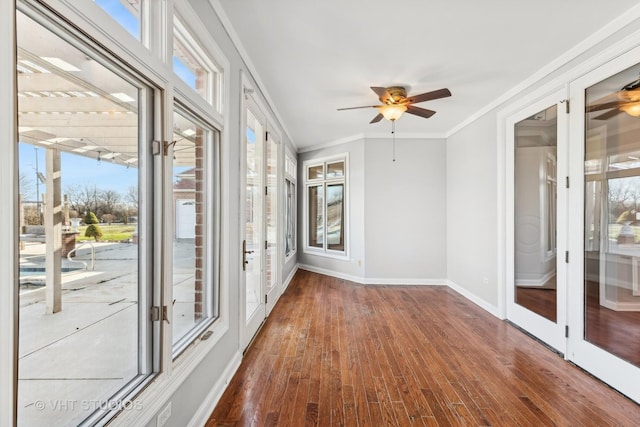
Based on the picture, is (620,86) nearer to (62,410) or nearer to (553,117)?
(553,117)

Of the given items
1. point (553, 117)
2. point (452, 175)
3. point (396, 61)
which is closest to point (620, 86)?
point (553, 117)

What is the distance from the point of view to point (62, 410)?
1092mm

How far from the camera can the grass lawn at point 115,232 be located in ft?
3.83

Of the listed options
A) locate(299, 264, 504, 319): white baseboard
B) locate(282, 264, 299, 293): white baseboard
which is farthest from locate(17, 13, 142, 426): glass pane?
locate(299, 264, 504, 319): white baseboard

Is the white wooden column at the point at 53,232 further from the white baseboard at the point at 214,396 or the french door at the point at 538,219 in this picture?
the french door at the point at 538,219

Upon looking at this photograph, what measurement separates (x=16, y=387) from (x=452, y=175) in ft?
18.5

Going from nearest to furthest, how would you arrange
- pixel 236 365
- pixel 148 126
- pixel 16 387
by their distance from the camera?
pixel 16 387, pixel 148 126, pixel 236 365

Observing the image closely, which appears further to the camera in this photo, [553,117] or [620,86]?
[553,117]

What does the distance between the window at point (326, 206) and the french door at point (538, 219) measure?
311 cm

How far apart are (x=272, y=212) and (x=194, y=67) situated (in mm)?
2564

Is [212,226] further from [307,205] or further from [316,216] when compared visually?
[307,205]

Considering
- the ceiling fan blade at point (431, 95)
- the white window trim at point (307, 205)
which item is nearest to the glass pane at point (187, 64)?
the ceiling fan blade at point (431, 95)

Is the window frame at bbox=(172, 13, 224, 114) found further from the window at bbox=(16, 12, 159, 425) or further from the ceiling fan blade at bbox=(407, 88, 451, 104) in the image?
the ceiling fan blade at bbox=(407, 88, 451, 104)

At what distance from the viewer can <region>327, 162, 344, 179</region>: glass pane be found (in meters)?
6.25
